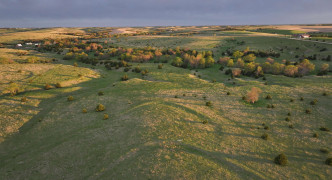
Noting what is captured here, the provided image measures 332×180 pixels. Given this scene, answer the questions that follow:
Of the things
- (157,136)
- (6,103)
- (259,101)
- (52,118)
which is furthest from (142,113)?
(6,103)

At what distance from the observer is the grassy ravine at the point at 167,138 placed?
2173 centimetres

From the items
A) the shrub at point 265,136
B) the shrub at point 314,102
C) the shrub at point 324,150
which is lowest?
the shrub at point 324,150

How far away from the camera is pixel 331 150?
87.0ft

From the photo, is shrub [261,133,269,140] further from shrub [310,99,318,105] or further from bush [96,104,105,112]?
bush [96,104,105,112]

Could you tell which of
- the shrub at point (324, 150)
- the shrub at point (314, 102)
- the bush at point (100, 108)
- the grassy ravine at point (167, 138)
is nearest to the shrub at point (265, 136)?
the grassy ravine at point (167, 138)

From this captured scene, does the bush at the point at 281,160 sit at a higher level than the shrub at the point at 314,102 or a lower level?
lower

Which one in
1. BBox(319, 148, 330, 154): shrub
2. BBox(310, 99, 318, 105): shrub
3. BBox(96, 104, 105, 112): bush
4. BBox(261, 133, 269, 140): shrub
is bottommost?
BBox(319, 148, 330, 154): shrub

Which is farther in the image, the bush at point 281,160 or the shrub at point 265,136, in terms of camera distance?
the shrub at point 265,136

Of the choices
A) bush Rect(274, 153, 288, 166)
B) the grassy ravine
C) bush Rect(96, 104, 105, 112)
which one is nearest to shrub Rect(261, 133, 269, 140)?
the grassy ravine

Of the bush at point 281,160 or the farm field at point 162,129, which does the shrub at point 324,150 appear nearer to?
the farm field at point 162,129

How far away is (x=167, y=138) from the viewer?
27.3 m

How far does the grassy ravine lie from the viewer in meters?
21.7

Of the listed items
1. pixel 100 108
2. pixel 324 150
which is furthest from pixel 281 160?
pixel 100 108

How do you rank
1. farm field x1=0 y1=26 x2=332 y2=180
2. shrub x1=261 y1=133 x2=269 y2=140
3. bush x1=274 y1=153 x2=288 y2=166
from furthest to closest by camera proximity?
1. shrub x1=261 y1=133 x2=269 y2=140
2. bush x1=274 y1=153 x2=288 y2=166
3. farm field x1=0 y1=26 x2=332 y2=180
